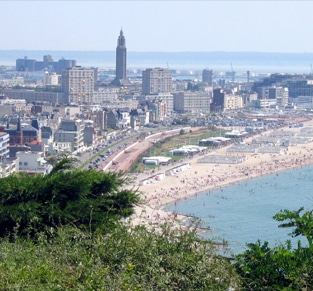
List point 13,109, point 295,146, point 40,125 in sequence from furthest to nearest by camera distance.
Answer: point 13,109
point 295,146
point 40,125

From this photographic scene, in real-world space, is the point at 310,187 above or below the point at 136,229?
below

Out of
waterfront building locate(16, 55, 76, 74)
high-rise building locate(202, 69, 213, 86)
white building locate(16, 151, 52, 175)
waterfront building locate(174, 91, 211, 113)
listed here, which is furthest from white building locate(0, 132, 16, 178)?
waterfront building locate(16, 55, 76, 74)

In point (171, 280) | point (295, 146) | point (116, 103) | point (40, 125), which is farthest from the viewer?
point (116, 103)

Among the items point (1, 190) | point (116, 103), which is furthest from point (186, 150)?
point (1, 190)

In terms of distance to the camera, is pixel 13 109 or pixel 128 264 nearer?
pixel 128 264

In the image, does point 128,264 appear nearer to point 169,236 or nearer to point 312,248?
point 169,236

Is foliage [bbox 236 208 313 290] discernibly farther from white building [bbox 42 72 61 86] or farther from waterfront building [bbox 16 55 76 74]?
waterfront building [bbox 16 55 76 74]
